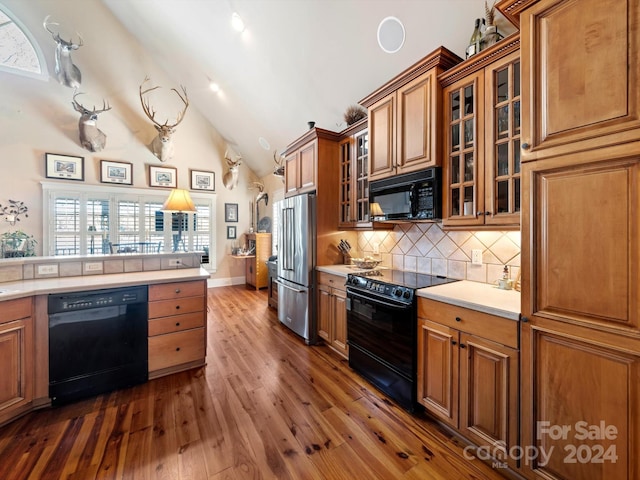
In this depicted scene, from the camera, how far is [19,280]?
84.7 inches

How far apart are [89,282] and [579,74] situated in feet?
10.8

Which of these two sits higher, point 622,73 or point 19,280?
point 622,73

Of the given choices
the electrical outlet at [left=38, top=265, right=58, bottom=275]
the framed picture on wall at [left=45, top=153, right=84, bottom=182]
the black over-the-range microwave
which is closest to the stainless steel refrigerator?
the black over-the-range microwave

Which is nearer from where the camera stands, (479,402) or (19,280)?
(479,402)

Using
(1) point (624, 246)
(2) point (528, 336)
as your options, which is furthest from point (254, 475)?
(1) point (624, 246)

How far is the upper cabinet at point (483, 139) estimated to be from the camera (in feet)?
5.34

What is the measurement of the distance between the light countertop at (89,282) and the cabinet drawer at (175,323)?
35 cm

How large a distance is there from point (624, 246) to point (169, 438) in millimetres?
2574

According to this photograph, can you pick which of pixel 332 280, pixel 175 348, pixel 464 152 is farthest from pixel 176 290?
pixel 464 152

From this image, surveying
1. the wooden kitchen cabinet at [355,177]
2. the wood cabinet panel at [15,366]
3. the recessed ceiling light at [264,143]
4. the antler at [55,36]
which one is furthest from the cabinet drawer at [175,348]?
the antler at [55,36]

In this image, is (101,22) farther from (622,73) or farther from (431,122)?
(622,73)

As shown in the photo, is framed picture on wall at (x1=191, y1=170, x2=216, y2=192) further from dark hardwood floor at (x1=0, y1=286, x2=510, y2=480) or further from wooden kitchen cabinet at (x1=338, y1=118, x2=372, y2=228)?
A: dark hardwood floor at (x1=0, y1=286, x2=510, y2=480)

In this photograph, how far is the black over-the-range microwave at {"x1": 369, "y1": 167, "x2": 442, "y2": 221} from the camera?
202cm

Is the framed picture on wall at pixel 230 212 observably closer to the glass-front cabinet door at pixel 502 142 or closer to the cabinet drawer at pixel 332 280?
the cabinet drawer at pixel 332 280
